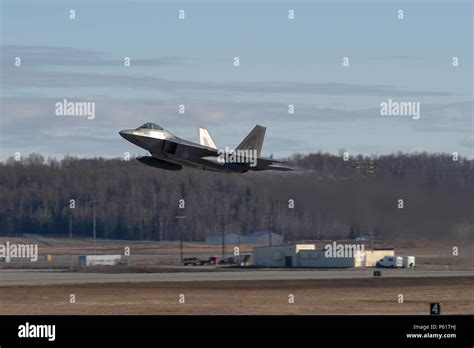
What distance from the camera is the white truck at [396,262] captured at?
338ft

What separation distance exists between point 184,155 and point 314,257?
50217mm

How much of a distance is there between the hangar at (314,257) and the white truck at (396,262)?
762mm

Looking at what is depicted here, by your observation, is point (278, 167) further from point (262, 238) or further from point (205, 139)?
point (262, 238)

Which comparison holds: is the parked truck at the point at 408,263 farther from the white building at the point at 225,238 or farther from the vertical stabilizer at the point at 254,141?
the vertical stabilizer at the point at 254,141

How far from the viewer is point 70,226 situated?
12762 centimetres

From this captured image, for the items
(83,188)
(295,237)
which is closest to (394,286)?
(295,237)

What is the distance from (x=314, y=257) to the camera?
4136 inches

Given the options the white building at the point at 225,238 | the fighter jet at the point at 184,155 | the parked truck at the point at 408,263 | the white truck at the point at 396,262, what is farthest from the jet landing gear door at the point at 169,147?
the white building at the point at 225,238

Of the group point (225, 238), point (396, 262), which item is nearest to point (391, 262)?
point (396, 262)

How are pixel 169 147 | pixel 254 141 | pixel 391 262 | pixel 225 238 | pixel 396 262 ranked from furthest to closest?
pixel 225 238 < pixel 391 262 < pixel 396 262 < pixel 254 141 < pixel 169 147

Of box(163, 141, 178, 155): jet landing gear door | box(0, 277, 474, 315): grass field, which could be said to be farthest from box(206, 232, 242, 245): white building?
box(163, 141, 178, 155): jet landing gear door

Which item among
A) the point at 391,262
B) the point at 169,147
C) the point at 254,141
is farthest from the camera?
the point at 391,262
